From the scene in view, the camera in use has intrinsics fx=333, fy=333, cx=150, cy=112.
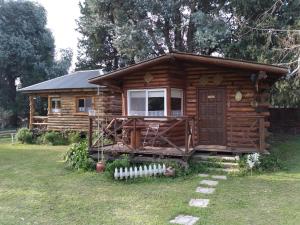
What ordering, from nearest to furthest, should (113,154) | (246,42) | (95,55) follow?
(113,154) < (246,42) < (95,55)

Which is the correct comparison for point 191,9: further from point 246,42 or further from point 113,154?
point 113,154

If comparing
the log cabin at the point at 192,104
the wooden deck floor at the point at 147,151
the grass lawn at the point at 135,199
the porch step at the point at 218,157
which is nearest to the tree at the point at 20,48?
the log cabin at the point at 192,104

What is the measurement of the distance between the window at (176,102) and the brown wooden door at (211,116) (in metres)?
0.68

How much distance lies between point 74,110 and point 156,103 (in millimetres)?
8331

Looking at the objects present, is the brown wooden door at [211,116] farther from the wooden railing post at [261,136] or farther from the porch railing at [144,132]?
the wooden railing post at [261,136]

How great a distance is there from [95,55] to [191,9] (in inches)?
423

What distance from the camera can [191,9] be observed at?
21.2 m

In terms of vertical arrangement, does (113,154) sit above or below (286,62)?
below

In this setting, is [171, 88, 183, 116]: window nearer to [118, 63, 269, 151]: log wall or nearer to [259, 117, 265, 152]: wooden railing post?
[118, 63, 269, 151]: log wall

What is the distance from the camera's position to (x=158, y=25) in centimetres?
2198

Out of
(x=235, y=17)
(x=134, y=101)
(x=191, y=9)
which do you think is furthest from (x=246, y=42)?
(x=134, y=101)

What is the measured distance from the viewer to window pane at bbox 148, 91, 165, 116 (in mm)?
11422

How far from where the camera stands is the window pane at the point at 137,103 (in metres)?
11.8

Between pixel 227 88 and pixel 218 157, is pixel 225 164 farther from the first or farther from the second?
pixel 227 88
